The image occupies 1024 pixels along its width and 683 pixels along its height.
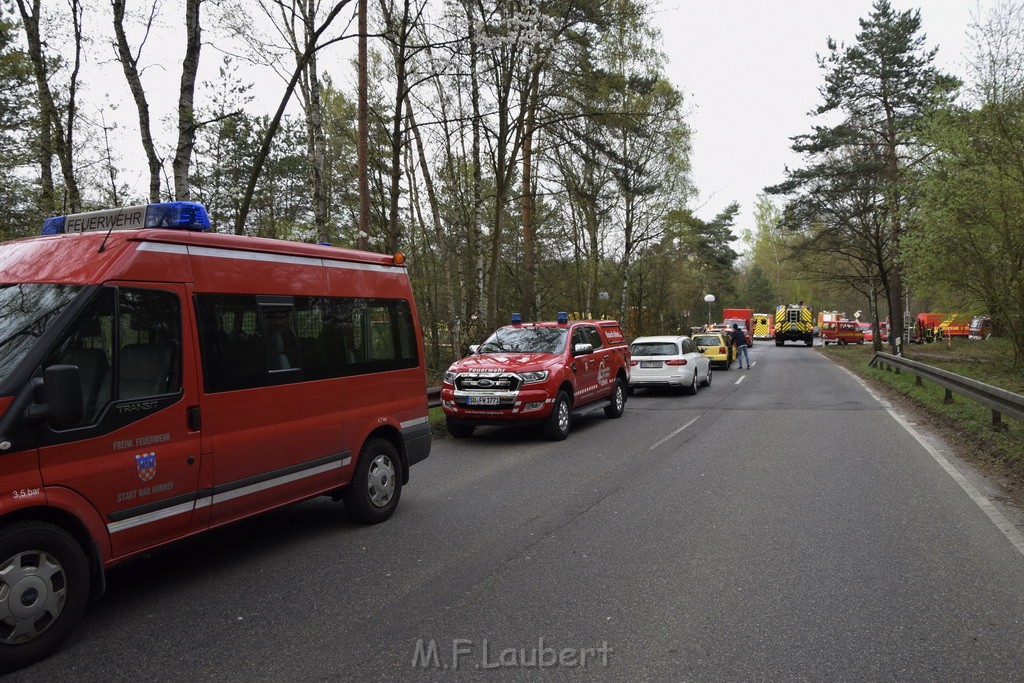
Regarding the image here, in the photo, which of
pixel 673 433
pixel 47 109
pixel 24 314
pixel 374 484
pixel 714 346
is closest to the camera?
pixel 24 314

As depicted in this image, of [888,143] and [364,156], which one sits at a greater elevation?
[888,143]

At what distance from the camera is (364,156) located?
46.4ft

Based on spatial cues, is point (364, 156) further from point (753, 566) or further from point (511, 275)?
point (511, 275)

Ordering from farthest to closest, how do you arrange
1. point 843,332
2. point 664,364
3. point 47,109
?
1. point 843,332
2. point 664,364
3. point 47,109

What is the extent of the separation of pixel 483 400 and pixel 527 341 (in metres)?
1.79

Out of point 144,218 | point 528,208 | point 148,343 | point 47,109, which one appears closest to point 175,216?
point 144,218

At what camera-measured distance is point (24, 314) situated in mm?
4047

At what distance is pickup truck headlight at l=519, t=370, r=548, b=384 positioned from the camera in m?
10.9

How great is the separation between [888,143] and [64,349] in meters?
31.6

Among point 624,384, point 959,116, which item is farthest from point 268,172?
point 959,116

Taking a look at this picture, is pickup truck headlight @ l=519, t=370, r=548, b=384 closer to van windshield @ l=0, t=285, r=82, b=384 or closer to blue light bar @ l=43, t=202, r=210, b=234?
blue light bar @ l=43, t=202, r=210, b=234

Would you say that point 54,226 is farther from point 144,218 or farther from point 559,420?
point 559,420

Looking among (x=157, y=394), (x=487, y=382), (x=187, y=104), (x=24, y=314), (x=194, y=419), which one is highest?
(x=187, y=104)

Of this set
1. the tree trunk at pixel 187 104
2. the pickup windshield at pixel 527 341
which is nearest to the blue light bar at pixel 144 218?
the tree trunk at pixel 187 104
